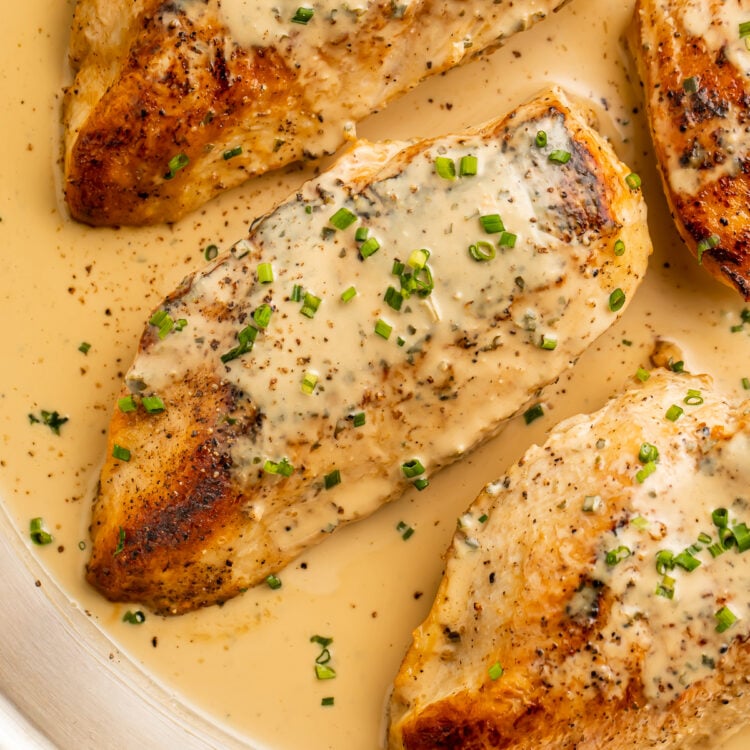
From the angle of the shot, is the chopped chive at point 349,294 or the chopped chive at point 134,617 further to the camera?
the chopped chive at point 134,617

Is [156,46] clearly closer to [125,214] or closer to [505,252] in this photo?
[125,214]

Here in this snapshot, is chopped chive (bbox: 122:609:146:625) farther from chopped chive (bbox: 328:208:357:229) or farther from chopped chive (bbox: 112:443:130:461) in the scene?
chopped chive (bbox: 328:208:357:229)

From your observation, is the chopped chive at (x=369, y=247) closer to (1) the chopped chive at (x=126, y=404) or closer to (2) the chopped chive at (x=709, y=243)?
(1) the chopped chive at (x=126, y=404)

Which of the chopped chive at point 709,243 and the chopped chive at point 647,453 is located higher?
the chopped chive at point 709,243

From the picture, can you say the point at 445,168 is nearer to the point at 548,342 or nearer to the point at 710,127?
the point at 548,342

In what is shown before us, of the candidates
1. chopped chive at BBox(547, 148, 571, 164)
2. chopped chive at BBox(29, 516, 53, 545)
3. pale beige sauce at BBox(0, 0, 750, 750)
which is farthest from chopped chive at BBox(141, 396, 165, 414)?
chopped chive at BBox(547, 148, 571, 164)

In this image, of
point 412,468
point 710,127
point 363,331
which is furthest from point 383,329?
point 710,127

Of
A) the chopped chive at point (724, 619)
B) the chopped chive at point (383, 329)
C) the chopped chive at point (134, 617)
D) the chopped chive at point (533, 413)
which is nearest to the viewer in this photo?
the chopped chive at point (724, 619)

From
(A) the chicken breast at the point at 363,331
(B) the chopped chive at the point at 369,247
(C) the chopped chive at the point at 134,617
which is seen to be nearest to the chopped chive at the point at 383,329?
(A) the chicken breast at the point at 363,331
